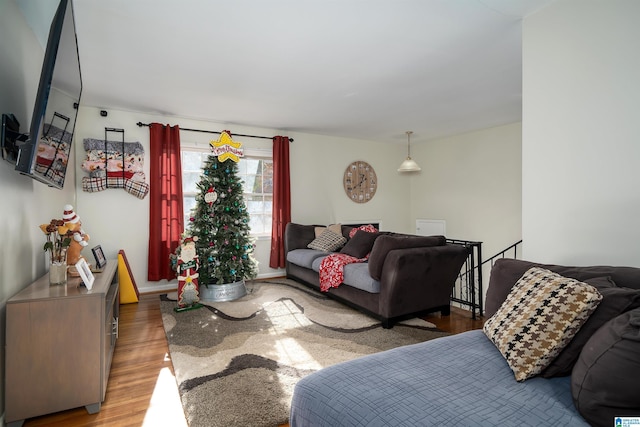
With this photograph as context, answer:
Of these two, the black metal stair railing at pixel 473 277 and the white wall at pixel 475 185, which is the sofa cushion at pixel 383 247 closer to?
the black metal stair railing at pixel 473 277

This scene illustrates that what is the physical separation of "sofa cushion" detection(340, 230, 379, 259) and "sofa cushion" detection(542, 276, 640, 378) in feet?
9.19

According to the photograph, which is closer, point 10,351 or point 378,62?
point 10,351

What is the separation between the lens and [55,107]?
186 cm

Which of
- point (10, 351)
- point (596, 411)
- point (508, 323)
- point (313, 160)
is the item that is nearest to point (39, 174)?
point (10, 351)

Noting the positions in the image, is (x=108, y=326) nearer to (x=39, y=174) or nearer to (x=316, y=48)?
(x=39, y=174)

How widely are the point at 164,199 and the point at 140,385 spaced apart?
9.16ft

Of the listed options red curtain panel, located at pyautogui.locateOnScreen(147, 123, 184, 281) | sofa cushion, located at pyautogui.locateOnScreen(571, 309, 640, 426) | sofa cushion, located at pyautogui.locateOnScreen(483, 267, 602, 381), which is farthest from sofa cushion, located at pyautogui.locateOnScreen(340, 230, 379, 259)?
sofa cushion, located at pyautogui.locateOnScreen(571, 309, 640, 426)

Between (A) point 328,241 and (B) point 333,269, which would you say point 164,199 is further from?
(B) point 333,269

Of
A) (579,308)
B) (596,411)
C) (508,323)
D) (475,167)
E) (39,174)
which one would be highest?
(475,167)

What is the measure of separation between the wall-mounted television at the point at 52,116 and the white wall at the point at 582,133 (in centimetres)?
275

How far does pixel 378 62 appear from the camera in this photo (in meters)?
2.88

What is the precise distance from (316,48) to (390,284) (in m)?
2.15

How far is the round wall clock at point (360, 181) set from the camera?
6070 millimetres

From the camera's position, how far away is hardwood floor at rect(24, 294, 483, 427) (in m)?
1.78
